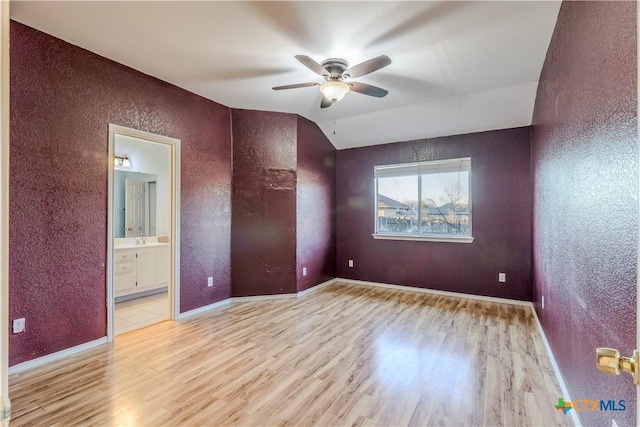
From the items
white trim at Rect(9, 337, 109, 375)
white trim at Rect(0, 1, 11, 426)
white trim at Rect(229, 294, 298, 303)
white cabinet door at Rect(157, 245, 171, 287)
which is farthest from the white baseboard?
white trim at Rect(0, 1, 11, 426)

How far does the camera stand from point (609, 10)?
1215 mm

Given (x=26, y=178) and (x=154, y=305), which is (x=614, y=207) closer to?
(x=26, y=178)

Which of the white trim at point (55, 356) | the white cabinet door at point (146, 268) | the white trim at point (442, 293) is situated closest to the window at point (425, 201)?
the white trim at point (442, 293)

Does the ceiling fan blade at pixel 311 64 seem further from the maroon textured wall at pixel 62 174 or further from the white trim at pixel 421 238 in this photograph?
the white trim at pixel 421 238

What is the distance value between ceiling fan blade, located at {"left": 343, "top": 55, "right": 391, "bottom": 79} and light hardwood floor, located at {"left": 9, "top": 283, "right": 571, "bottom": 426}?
237cm

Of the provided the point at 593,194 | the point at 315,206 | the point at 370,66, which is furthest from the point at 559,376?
the point at 315,206

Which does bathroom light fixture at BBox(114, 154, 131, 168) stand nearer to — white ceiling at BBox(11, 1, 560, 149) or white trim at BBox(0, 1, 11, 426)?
white ceiling at BBox(11, 1, 560, 149)

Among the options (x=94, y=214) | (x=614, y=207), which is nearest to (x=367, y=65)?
(x=614, y=207)

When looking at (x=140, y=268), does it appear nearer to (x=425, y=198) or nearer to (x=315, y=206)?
(x=315, y=206)

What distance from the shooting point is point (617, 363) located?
0.69m

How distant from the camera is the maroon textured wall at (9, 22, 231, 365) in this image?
2.33 metres

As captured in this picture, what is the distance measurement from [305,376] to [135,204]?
4.11 metres

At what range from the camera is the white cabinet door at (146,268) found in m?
4.34

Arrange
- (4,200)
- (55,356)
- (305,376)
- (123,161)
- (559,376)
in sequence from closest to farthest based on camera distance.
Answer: (4,200), (559,376), (305,376), (55,356), (123,161)
